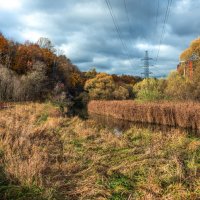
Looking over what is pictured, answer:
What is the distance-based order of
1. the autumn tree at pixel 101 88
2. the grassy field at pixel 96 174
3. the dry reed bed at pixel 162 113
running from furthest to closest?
the autumn tree at pixel 101 88
the dry reed bed at pixel 162 113
the grassy field at pixel 96 174

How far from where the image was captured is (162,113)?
20250mm

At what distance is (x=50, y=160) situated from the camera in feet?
21.7

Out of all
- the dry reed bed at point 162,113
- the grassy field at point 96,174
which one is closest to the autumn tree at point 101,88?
Result: the dry reed bed at point 162,113

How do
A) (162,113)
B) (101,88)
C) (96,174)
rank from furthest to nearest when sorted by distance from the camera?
(101,88), (162,113), (96,174)

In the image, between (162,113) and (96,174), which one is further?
(162,113)

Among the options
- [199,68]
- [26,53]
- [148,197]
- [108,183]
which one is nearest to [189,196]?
[148,197]

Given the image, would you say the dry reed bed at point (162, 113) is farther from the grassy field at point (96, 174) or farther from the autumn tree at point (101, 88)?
the autumn tree at point (101, 88)

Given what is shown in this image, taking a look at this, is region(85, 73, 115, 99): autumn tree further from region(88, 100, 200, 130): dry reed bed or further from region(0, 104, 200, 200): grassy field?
region(0, 104, 200, 200): grassy field

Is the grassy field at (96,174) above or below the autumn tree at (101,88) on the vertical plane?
below

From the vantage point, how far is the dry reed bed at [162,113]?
707 inches

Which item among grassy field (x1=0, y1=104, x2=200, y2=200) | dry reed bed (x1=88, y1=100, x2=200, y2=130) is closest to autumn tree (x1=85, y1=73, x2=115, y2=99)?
dry reed bed (x1=88, y1=100, x2=200, y2=130)

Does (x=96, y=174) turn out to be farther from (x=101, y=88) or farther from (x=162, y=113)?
(x=101, y=88)

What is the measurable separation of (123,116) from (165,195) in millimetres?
20150

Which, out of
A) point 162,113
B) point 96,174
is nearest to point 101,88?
point 162,113
